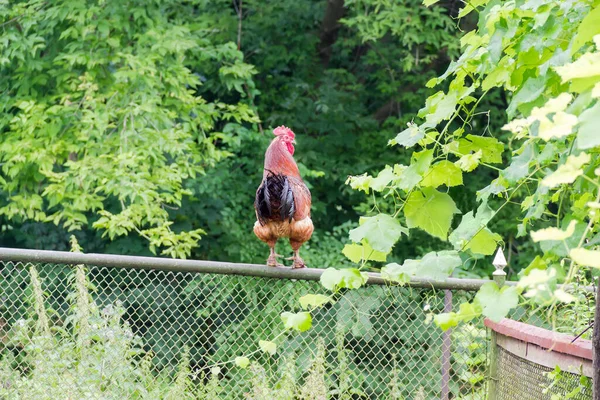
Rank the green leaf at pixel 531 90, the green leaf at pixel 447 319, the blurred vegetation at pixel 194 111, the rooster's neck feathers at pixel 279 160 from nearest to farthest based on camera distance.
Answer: the green leaf at pixel 447 319, the green leaf at pixel 531 90, the rooster's neck feathers at pixel 279 160, the blurred vegetation at pixel 194 111

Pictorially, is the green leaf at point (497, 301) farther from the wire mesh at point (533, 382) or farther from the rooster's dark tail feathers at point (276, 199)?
the rooster's dark tail feathers at point (276, 199)

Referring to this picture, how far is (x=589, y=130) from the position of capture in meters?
1.46

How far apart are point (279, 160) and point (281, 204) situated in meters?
0.31

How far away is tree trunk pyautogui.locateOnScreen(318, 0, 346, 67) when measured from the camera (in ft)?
34.0

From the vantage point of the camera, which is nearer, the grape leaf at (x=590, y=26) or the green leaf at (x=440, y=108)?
the grape leaf at (x=590, y=26)

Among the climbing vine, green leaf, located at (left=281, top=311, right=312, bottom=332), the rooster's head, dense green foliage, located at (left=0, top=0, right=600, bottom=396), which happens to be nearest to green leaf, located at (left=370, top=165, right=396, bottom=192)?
the climbing vine

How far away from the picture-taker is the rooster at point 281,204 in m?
4.16

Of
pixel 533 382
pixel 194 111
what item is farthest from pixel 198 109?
pixel 533 382

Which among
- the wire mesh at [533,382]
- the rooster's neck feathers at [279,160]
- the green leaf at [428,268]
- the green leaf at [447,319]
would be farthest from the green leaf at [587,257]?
the rooster's neck feathers at [279,160]

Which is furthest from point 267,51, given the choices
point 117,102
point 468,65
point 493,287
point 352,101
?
point 493,287

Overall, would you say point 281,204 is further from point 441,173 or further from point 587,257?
point 587,257

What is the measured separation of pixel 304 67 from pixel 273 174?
21.3 ft

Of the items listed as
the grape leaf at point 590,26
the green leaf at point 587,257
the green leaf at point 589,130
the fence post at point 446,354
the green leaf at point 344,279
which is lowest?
the fence post at point 446,354

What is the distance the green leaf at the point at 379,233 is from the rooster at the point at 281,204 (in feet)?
5.53
